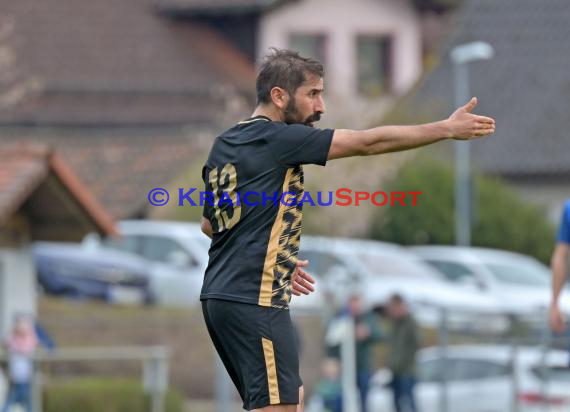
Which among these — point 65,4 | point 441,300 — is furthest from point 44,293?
point 65,4

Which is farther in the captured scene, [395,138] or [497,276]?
[497,276]

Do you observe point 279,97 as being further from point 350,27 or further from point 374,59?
point 374,59

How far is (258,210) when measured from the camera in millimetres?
6691

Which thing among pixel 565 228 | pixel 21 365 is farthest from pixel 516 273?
pixel 565 228

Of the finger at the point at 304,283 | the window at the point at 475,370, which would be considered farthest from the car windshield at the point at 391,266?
the finger at the point at 304,283

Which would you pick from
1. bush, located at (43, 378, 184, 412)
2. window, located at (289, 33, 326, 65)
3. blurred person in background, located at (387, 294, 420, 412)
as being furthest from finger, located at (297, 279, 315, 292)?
window, located at (289, 33, 326, 65)

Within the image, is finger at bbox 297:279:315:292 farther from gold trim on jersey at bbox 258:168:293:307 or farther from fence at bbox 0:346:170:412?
fence at bbox 0:346:170:412

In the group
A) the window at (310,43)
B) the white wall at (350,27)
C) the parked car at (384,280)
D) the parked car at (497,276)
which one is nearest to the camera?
the parked car at (384,280)

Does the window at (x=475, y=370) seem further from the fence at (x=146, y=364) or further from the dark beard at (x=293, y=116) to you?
the dark beard at (x=293, y=116)

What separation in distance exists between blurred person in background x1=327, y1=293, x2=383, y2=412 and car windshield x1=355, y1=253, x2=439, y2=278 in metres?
7.86

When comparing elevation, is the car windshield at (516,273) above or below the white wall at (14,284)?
above

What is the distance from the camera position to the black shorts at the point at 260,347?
6.72 m

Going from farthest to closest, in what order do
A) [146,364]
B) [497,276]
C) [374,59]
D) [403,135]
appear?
[374,59]
[497,276]
[146,364]
[403,135]

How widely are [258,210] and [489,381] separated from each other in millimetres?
11675
